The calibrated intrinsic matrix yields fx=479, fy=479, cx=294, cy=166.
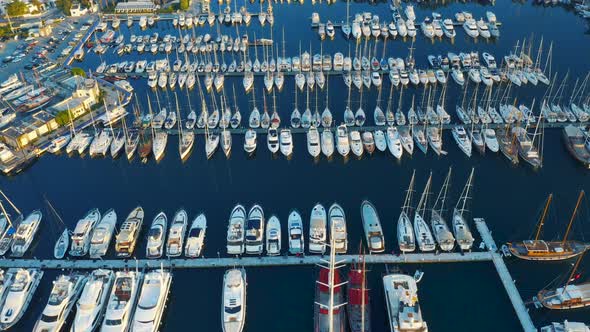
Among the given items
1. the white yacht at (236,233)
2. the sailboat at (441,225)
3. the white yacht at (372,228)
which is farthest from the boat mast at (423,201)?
the white yacht at (236,233)

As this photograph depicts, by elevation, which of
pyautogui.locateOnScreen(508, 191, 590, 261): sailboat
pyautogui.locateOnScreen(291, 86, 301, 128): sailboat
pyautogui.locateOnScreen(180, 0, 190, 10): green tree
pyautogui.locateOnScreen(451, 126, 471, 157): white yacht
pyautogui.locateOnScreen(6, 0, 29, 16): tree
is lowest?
pyautogui.locateOnScreen(508, 191, 590, 261): sailboat

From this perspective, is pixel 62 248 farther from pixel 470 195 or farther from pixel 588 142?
pixel 588 142

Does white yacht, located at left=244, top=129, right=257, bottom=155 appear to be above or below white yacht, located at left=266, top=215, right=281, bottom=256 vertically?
above

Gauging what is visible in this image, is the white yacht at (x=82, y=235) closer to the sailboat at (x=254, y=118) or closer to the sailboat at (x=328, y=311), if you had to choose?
the sailboat at (x=328, y=311)

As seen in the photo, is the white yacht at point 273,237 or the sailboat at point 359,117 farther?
the sailboat at point 359,117

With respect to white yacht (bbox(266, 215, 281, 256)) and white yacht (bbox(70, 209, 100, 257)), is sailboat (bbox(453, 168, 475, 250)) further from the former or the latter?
white yacht (bbox(70, 209, 100, 257))

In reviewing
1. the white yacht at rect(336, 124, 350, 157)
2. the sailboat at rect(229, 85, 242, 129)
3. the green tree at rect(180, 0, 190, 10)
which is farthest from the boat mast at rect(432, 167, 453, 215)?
the green tree at rect(180, 0, 190, 10)

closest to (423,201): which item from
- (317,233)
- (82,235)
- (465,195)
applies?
(465,195)
